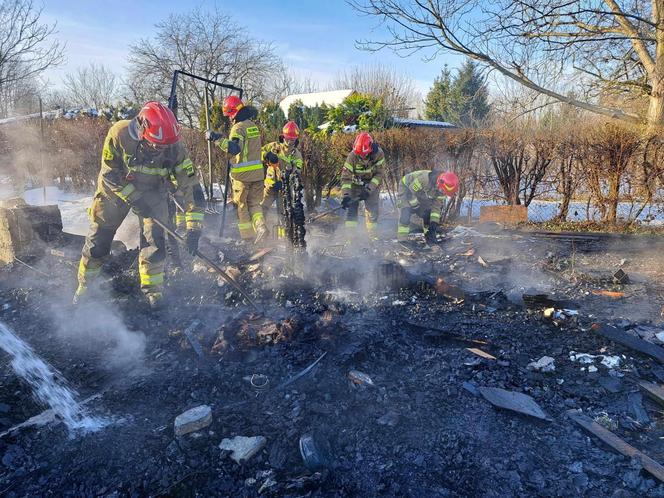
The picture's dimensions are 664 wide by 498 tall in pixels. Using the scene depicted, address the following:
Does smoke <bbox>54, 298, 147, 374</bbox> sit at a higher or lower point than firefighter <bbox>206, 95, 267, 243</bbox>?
lower

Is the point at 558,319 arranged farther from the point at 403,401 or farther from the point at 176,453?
the point at 176,453

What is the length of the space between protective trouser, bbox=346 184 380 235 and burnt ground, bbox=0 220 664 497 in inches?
68.1

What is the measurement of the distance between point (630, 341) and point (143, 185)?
4.95m

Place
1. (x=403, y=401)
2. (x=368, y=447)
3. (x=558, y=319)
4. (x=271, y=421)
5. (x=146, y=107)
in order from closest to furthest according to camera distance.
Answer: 1. (x=368, y=447)
2. (x=271, y=421)
3. (x=403, y=401)
4. (x=146, y=107)
5. (x=558, y=319)

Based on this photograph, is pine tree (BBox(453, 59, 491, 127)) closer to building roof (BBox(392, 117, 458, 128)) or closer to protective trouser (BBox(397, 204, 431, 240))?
building roof (BBox(392, 117, 458, 128))

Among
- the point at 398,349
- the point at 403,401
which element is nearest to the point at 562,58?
the point at 398,349

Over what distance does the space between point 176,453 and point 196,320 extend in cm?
182

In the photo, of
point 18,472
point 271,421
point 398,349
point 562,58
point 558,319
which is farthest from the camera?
point 562,58

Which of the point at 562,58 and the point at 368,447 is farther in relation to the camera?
the point at 562,58

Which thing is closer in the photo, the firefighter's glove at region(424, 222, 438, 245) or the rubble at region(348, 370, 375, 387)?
the rubble at region(348, 370, 375, 387)

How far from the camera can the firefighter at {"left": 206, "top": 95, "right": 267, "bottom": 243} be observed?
654cm

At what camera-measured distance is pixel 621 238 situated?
7301 mm

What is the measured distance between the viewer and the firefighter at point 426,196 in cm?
667

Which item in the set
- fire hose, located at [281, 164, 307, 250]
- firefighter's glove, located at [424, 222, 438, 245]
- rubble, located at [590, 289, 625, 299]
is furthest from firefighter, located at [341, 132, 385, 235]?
rubble, located at [590, 289, 625, 299]
